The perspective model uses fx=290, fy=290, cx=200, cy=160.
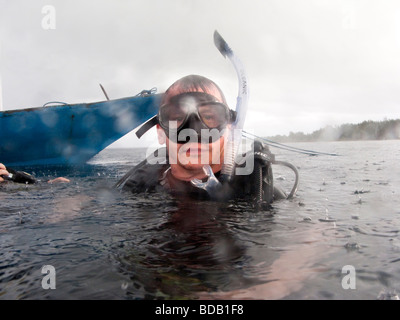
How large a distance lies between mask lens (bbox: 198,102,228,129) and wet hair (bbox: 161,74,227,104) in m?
0.22

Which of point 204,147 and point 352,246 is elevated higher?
point 204,147

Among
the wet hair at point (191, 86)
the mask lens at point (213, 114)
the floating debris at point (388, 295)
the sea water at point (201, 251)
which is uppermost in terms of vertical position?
the wet hair at point (191, 86)

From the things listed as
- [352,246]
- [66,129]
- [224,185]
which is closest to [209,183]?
[224,185]

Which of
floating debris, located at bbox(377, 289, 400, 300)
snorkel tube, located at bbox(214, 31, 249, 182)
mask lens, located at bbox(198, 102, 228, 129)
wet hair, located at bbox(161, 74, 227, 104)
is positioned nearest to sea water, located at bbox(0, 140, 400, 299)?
floating debris, located at bbox(377, 289, 400, 300)

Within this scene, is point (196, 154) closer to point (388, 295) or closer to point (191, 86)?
point (191, 86)

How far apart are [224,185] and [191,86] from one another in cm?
126

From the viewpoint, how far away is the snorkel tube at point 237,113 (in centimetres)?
340

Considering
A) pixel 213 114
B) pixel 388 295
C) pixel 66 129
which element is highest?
pixel 66 129

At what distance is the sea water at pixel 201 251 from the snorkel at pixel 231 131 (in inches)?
11.4

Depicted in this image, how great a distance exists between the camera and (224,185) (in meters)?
3.45

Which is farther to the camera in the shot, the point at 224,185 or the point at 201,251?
the point at 224,185

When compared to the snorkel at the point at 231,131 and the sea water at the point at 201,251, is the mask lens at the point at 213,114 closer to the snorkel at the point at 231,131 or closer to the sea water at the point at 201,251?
the snorkel at the point at 231,131

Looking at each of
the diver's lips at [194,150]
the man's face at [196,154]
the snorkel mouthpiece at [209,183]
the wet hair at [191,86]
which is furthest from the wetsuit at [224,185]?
the wet hair at [191,86]
